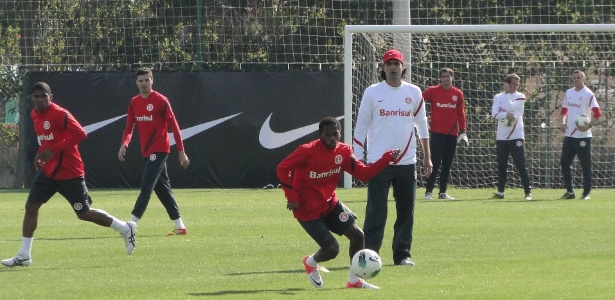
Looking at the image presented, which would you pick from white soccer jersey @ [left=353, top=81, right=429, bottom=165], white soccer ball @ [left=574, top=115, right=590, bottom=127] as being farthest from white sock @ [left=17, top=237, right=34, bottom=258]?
white soccer ball @ [left=574, top=115, right=590, bottom=127]

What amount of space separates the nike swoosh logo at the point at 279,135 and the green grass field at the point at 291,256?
4.85m

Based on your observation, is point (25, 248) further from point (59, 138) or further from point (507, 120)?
point (507, 120)

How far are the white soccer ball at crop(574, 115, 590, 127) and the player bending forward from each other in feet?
32.7

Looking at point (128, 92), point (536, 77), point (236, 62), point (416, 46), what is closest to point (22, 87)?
point (128, 92)

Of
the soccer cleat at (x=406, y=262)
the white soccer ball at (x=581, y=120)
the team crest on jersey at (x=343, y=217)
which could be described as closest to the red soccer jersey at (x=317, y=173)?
the team crest on jersey at (x=343, y=217)

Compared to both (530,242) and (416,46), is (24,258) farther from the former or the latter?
(416,46)

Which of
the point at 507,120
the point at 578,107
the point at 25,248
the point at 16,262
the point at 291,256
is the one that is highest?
the point at 578,107

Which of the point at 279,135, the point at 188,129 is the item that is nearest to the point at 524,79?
the point at 279,135

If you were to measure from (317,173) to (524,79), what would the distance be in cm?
1491

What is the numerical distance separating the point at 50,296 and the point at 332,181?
8.46ft

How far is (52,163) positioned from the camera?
12.3 meters

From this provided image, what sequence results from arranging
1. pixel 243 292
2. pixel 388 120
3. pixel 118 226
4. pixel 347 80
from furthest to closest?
pixel 347 80 < pixel 118 226 < pixel 388 120 < pixel 243 292

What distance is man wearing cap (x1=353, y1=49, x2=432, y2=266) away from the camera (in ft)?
37.3

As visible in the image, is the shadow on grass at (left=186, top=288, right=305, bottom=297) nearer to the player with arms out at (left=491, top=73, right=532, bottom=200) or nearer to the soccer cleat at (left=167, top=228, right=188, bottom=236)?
the soccer cleat at (left=167, top=228, right=188, bottom=236)
